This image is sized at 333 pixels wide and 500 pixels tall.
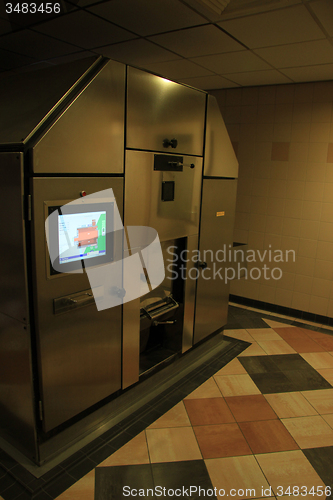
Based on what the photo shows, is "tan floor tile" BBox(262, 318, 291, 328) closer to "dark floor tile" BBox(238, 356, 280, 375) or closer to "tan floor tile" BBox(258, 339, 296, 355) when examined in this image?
"tan floor tile" BBox(258, 339, 296, 355)

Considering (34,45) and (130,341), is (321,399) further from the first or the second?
(34,45)

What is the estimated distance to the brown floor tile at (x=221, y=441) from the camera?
2.03 meters

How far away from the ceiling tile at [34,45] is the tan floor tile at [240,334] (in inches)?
119

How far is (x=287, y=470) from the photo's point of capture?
1.92m

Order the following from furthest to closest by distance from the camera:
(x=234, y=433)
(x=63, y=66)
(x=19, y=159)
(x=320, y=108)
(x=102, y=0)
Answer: (x=320, y=108) < (x=234, y=433) < (x=102, y=0) < (x=63, y=66) < (x=19, y=159)

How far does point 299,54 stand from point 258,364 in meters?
2.61

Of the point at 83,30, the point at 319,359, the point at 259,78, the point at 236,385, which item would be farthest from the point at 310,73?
the point at 236,385

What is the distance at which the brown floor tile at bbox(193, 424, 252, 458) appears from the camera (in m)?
2.03

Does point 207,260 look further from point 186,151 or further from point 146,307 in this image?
point 186,151

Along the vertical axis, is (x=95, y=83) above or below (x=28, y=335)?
above

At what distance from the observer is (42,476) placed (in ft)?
5.88

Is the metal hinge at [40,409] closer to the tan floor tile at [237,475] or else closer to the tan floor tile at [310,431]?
the tan floor tile at [237,475]

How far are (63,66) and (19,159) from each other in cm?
66

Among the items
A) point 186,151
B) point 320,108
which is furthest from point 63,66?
point 320,108
